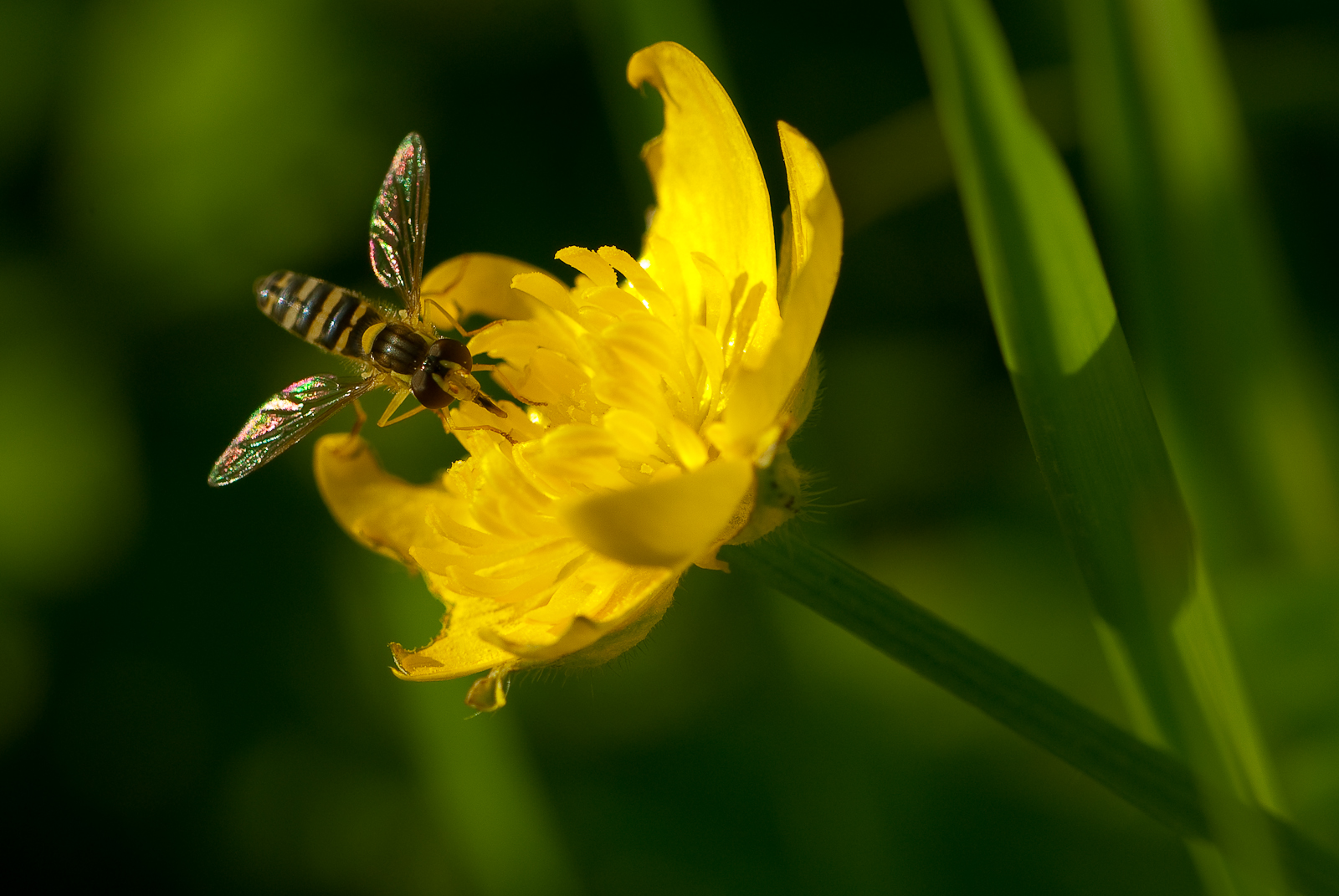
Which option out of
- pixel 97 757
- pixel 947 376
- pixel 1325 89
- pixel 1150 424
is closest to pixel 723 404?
pixel 1150 424

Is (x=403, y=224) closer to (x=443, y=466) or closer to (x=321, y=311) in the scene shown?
(x=321, y=311)

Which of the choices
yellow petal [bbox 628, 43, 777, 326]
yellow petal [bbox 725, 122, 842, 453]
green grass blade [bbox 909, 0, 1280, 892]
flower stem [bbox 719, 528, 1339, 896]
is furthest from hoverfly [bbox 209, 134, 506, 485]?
green grass blade [bbox 909, 0, 1280, 892]

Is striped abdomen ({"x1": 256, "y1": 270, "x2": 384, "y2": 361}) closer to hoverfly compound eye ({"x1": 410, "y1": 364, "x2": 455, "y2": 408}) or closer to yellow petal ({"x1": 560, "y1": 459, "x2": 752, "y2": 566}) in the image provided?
hoverfly compound eye ({"x1": 410, "y1": 364, "x2": 455, "y2": 408})

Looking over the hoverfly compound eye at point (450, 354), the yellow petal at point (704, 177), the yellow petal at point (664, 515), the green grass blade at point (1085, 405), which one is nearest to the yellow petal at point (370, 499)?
the hoverfly compound eye at point (450, 354)

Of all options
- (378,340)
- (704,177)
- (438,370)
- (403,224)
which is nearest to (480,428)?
(438,370)

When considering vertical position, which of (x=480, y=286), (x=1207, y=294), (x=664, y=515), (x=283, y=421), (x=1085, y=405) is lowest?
(x=1207, y=294)

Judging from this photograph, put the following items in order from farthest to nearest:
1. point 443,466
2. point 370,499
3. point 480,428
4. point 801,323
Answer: point 443,466 < point 370,499 < point 480,428 < point 801,323
